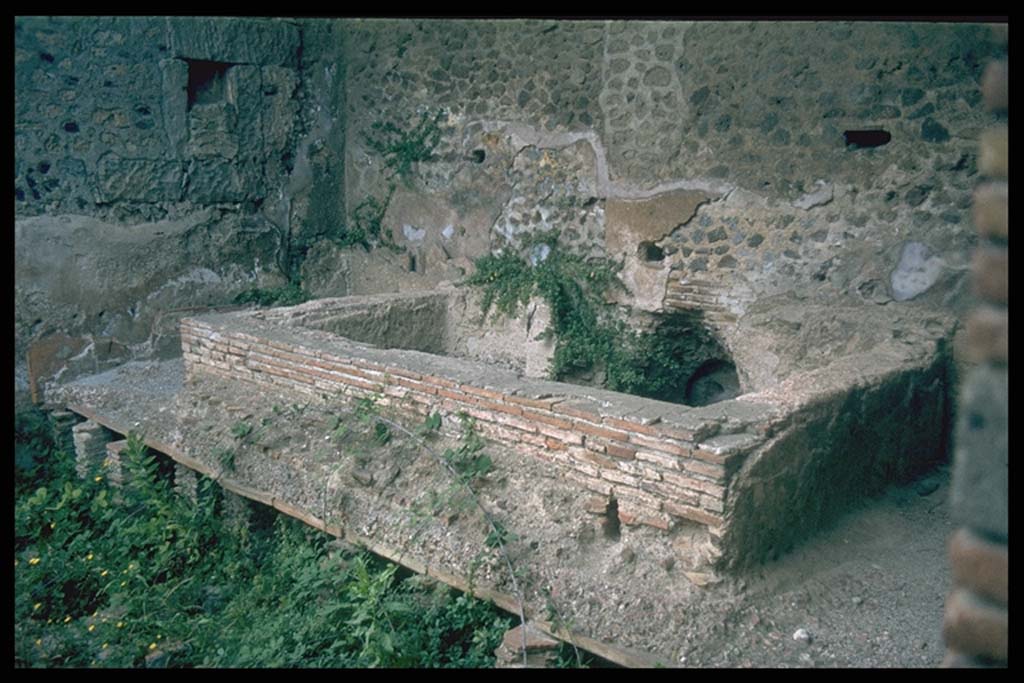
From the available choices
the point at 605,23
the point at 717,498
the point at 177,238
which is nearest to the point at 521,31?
the point at 605,23

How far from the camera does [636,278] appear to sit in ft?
21.7

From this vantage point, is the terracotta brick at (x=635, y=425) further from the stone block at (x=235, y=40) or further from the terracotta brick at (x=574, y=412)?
the stone block at (x=235, y=40)

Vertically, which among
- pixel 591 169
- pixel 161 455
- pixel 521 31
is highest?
pixel 521 31

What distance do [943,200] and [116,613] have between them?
509cm

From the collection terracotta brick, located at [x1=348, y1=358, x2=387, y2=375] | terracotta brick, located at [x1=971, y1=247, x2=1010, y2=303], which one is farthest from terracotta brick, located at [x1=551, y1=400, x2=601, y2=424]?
terracotta brick, located at [x1=971, y1=247, x2=1010, y2=303]

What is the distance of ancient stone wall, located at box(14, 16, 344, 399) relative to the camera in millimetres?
6801

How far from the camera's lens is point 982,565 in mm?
1547

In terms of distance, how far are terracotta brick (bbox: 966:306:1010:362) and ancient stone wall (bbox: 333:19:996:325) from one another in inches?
159

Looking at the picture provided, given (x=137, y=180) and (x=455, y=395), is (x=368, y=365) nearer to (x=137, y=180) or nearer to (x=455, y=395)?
(x=455, y=395)

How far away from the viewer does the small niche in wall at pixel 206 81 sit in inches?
298

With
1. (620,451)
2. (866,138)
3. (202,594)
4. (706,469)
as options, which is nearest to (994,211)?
(706,469)

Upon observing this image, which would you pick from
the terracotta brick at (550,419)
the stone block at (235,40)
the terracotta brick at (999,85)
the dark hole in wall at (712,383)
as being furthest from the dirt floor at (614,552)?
the stone block at (235,40)

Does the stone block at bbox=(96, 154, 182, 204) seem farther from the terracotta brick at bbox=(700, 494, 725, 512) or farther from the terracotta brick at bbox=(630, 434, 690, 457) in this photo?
the terracotta brick at bbox=(700, 494, 725, 512)

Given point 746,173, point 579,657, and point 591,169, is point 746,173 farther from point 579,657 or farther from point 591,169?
point 579,657
